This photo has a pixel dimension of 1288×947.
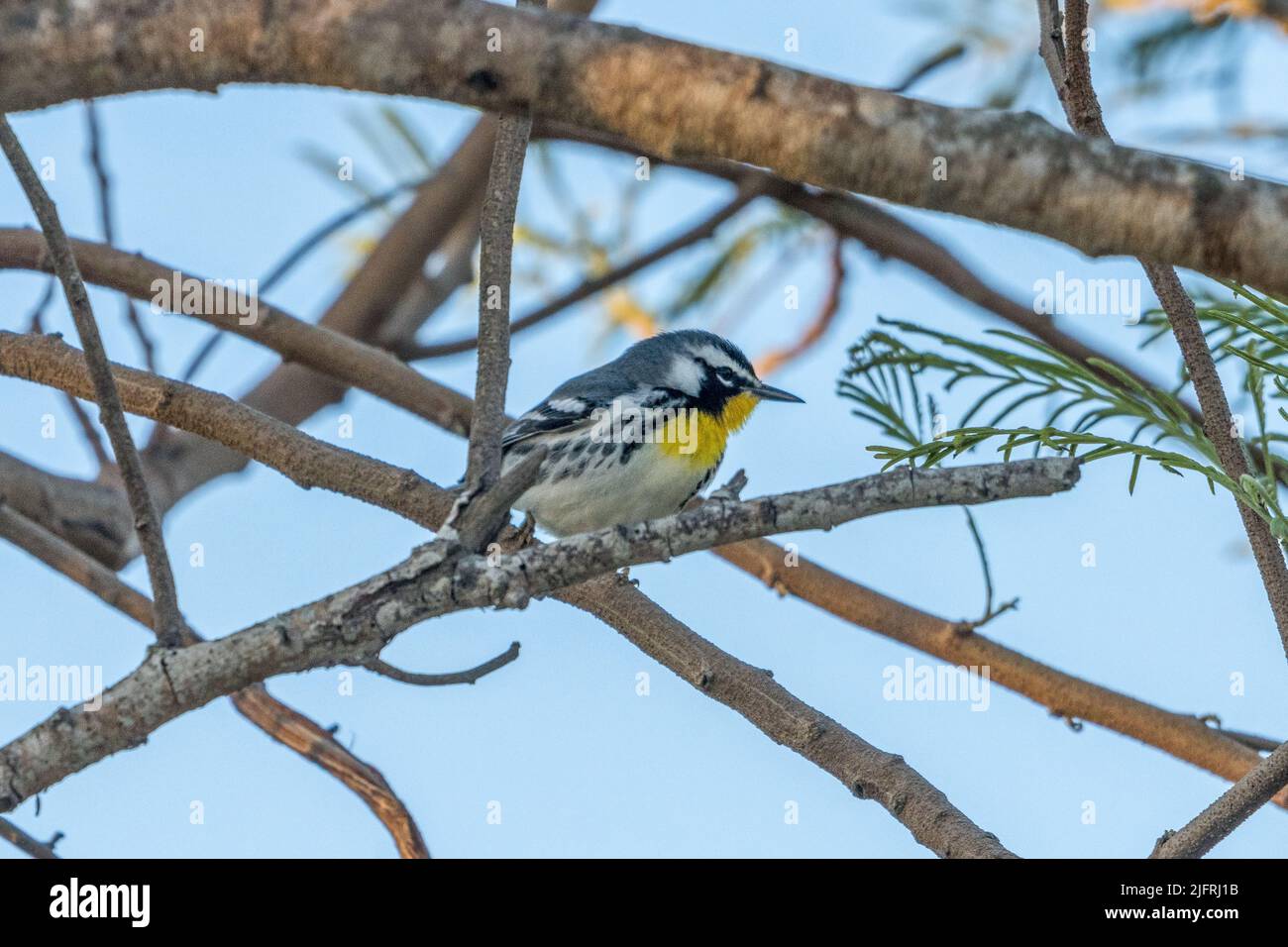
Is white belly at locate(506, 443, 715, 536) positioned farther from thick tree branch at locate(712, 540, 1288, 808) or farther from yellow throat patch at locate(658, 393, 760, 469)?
thick tree branch at locate(712, 540, 1288, 808)

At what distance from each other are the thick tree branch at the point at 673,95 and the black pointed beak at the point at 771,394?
2.08m

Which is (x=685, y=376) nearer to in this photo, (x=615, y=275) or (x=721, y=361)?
(x=721, y=361)

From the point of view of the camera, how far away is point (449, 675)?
1.99m

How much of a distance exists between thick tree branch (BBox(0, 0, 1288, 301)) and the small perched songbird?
4.82ft

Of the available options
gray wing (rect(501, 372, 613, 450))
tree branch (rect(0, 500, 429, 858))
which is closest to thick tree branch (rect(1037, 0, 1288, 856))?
tree branch (rect(0, 500, 429, 858))

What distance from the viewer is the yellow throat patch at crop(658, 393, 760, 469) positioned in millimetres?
2869

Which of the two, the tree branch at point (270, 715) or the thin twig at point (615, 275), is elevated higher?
the thin twig at point (615, 275)

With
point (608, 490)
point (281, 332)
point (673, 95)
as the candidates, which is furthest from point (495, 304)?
point (281, 332)

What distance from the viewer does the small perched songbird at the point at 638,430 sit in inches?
109

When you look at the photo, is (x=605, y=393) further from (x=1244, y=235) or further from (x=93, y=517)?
(x=1244, y=235)

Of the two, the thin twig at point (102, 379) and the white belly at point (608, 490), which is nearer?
the thin twig at point (102, 379)

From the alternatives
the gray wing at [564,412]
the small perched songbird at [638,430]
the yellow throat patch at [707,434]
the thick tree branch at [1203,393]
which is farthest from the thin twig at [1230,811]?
the gray wing at [564,412]

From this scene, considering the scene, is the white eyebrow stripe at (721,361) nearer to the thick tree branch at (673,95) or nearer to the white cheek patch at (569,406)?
the white cheek patch at (569,406)
